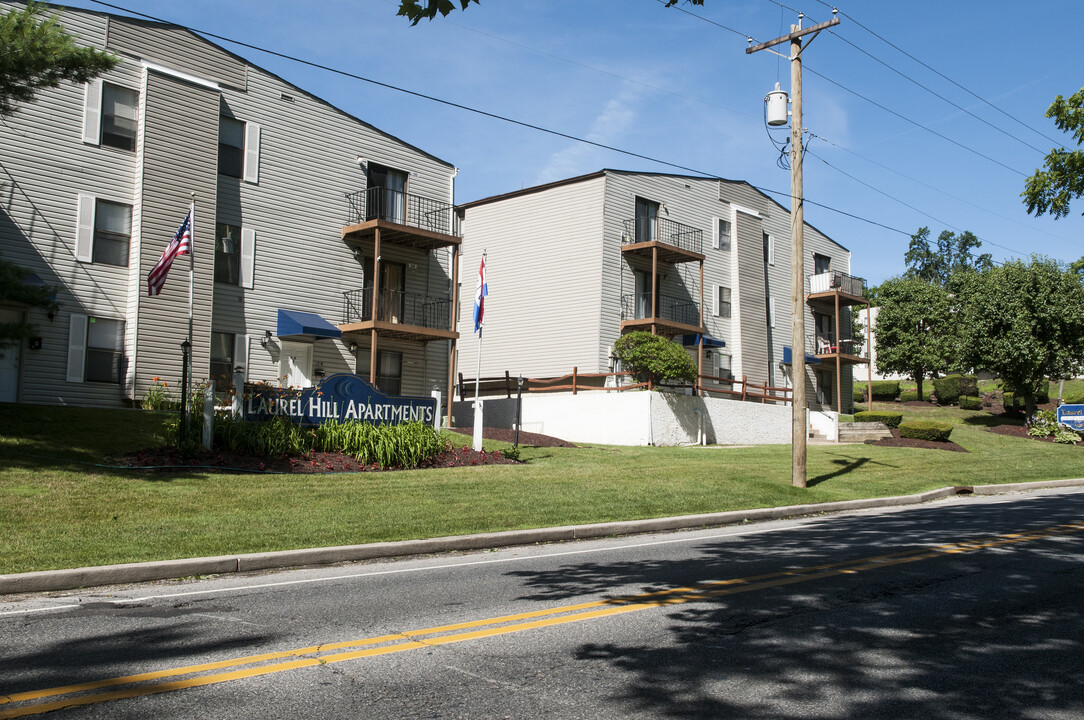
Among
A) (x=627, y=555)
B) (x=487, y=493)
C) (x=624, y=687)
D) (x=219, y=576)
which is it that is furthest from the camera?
(x=487, y=493)

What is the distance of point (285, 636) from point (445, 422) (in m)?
23.7

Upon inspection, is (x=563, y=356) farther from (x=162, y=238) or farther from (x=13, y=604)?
(x=13, y=604)

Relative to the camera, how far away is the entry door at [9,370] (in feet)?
65.7

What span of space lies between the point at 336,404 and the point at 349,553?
806 cm

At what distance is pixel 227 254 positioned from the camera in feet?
77.0

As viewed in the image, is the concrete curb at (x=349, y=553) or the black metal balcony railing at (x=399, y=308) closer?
the concrete curb at (x=349, y=553)

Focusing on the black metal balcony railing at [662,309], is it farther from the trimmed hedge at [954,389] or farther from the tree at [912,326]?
the tree at [912,326]

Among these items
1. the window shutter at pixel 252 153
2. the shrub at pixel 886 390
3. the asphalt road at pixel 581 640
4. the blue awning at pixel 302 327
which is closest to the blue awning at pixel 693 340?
the blue awning at pixel 302 327

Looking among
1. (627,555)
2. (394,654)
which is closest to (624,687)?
(394,654)

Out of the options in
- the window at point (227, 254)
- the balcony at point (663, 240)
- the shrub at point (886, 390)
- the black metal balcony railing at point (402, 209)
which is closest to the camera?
the window at point (227, 254)

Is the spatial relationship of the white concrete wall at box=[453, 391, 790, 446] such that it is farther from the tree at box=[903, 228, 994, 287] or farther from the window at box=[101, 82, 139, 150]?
the tree at box=[903, 228, 994, 287]

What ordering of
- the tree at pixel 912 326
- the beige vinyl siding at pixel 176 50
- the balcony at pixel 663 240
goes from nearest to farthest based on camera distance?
the beige vinyl siding at pixel 176 50
the balcony at pixel 663 240
the tree at pixel 912 326

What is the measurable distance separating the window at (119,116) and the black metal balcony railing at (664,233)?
17.3m

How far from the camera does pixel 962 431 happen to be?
32938 millimetres
